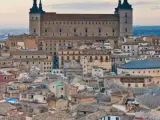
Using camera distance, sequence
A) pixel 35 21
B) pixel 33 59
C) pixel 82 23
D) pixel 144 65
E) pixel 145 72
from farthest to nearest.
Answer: pixel 82 23, pixel 35 21, pixel 33 59, pixel 144 65, pixel 145 72

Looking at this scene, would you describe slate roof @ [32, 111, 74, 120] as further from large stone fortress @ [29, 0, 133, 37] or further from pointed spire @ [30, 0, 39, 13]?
pointed spire @ [30, 0, 39, 13]

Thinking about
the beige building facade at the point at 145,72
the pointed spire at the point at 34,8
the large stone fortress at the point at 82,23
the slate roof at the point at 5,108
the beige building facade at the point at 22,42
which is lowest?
the slate roof at the point at 5,108

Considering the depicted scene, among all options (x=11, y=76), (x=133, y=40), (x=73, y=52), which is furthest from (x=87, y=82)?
(x=133, y=40)

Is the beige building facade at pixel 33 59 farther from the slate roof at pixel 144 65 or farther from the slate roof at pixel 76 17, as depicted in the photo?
the slate roof at pixel 76 17

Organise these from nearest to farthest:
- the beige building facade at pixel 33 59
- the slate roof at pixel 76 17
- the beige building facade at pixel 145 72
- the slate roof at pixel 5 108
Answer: the slate roof at pixel 5 108, the beige building facade at pixel 145 72, the beige building facade at pixel 33 59, the slate roof at pixel 76 17

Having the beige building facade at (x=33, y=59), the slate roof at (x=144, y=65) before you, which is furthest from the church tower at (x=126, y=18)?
the slate roof at (x=144, y=65)

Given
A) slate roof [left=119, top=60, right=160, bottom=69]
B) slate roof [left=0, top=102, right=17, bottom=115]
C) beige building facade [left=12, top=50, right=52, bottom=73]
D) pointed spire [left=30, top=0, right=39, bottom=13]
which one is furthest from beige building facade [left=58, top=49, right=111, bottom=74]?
slate roof [left=0, top=102, right=17, bottom=115]

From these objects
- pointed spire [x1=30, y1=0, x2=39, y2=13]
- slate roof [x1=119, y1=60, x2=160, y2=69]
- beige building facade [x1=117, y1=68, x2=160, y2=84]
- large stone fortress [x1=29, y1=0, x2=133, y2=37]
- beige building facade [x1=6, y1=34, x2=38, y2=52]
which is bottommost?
beige building facade [x1=117, y1=68, x2=160, y2=84]

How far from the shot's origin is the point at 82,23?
9750cm

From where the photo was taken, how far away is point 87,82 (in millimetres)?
47875

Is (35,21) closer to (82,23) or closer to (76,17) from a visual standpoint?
(76,17)

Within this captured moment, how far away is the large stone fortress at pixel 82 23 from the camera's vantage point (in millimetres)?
96250

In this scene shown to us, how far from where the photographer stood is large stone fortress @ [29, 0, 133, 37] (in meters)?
96.2

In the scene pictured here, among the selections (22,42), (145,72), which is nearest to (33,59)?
(22,42)
